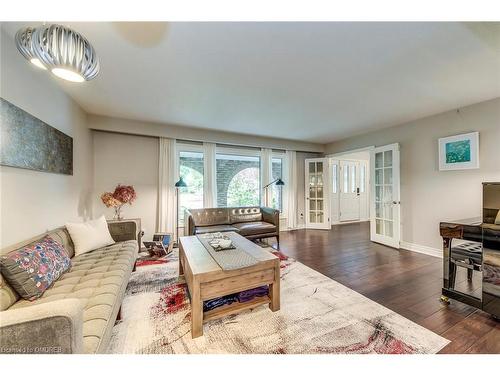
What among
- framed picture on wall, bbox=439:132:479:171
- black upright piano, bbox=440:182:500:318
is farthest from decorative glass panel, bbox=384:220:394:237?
black upright piano, bbox=440:182:500:318

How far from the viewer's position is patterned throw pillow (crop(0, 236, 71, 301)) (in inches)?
50.1

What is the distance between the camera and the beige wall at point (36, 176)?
1.65 m

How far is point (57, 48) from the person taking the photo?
3.31 feet

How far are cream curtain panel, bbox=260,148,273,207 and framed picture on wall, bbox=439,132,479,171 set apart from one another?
326cm

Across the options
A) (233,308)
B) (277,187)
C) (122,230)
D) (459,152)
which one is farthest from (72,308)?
(277,187)

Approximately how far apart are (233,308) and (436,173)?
395cm

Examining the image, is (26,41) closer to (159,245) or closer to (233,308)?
(233,308)

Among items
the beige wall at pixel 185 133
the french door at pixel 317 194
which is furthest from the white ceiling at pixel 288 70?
the french door at pixel 317 194

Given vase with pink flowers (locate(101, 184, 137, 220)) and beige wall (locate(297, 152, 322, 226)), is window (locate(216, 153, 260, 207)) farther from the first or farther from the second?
vase with pink flowers (locate(101, 184, 137, 220))

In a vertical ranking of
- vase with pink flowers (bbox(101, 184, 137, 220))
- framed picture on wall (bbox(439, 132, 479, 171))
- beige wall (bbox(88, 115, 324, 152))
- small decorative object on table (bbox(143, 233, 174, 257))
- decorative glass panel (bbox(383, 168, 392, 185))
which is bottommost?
small decorative object on table (bbox(143, 233, 174, 257))

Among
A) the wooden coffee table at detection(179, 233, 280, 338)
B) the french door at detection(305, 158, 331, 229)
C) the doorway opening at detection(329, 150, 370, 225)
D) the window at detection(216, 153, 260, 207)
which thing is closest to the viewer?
the wooden coffee table at detection(179, 233, 280, 338)

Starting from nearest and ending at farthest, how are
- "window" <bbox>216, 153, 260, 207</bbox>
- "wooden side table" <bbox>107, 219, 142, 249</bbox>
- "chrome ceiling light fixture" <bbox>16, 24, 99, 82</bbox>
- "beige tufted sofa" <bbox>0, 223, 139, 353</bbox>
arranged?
"beige tufted sofa" <bbox>0, 223, 139, 353</bbox>
"chrome ceiling light fixture" <bbox>16, 24, 99, 82</bbox>
"wooden side table" <bbox>107, 219, 142, 249</bbox>
"window" <bbox>216, 153, 260, 207</bbox>
